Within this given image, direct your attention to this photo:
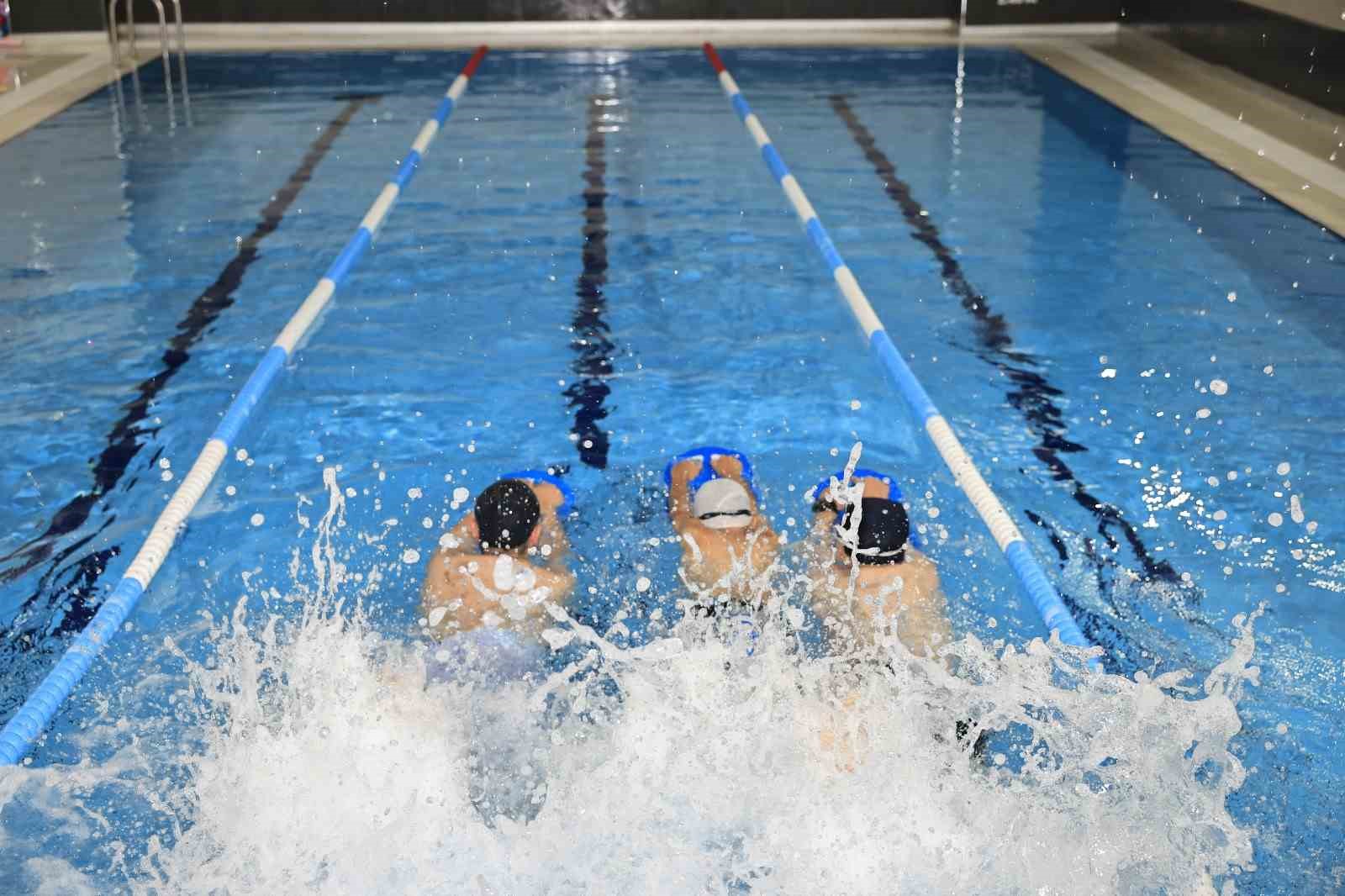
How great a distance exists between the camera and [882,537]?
9.55ft

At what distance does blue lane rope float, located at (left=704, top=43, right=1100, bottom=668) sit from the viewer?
3.08 m

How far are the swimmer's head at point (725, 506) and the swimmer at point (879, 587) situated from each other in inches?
8.7

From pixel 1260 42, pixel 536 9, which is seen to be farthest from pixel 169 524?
pixel 536 9

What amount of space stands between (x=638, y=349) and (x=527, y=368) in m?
0.40

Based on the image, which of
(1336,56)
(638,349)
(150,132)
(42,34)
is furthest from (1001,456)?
(42,34)

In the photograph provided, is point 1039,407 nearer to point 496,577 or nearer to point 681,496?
point 681,496

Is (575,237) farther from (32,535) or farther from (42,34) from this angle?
(42,34)

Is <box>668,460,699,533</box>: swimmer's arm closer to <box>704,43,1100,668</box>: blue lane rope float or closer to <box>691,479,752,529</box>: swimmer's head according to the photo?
<box>691,479,752,529</box>: swimmer's head

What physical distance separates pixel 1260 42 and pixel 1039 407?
5183 mm

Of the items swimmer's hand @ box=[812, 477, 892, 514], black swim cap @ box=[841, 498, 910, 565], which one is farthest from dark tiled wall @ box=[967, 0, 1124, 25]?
black swim cap @ box=[841, 498, 910, 565]

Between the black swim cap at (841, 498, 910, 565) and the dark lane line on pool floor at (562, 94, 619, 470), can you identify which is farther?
the dark lane line on pool floor at (562, 94, 619, 470)

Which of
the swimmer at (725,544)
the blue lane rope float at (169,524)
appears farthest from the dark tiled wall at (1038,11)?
the swimmer at (725,544)

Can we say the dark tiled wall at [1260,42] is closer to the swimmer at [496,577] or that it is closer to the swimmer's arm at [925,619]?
the swimmer's arm at [925,619]

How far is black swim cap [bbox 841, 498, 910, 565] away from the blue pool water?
0.33 metres
